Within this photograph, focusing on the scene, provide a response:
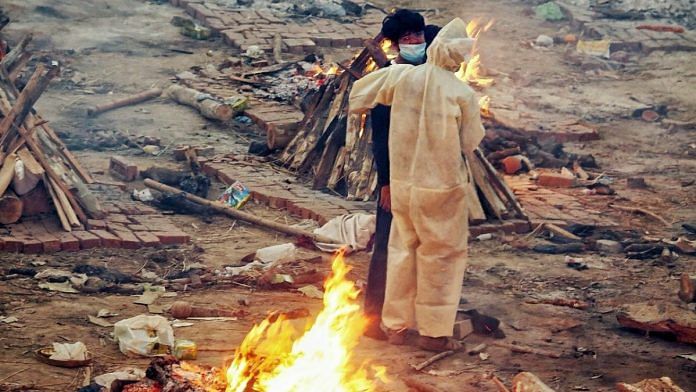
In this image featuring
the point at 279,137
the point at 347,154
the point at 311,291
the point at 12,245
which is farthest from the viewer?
the point at 279,137

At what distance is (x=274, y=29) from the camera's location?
17047mm

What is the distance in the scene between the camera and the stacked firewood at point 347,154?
967 centimetres

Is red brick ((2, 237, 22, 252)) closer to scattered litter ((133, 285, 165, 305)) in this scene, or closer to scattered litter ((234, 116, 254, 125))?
scattered litter ((133, 285, 165, 305))

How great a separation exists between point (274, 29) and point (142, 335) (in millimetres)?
11124

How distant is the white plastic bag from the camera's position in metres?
6.38

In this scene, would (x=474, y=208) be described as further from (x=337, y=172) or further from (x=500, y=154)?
(x=500, y=154)

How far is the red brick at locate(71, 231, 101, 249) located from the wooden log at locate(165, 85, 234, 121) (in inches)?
187

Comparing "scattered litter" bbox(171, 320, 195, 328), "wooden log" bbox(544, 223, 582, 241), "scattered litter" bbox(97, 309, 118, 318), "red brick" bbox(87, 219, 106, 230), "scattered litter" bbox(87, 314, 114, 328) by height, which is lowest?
"wooden log" bbox(544, 223, 582, 241)

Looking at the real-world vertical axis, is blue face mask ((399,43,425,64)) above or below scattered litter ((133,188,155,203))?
above

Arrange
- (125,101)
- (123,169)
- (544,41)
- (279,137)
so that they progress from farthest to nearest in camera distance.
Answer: (544,41) → (125,101) → (279,137) → (123,169)

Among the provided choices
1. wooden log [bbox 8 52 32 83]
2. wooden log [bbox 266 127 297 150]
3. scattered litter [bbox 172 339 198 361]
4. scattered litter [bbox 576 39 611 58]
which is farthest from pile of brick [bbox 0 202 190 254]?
scattered litter [bbox 576 39 611 58]

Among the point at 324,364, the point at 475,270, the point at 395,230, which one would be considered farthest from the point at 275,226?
the point at 324,364

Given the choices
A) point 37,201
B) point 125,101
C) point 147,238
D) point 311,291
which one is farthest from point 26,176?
point 125,101

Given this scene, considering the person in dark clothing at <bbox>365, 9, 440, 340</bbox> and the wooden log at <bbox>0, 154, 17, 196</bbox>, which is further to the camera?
the wooden log at <bbox>0, 154, 17, 196</bbox>
